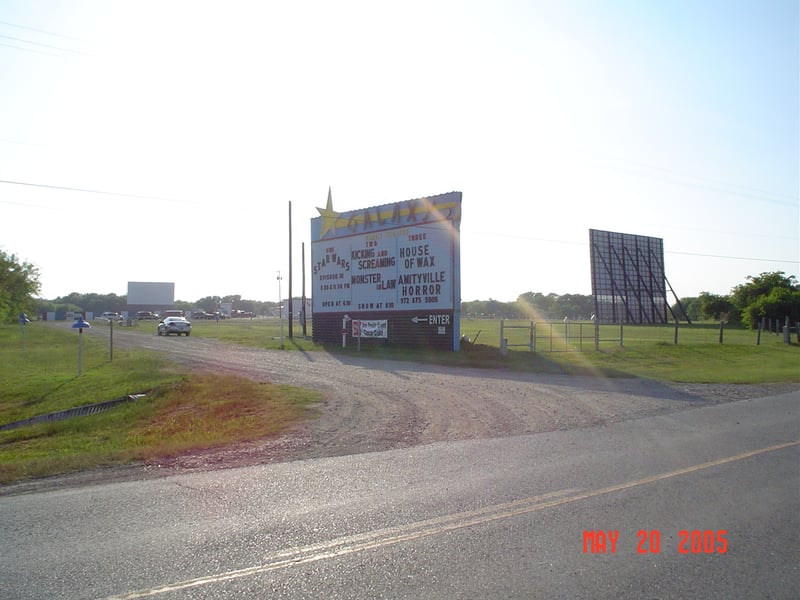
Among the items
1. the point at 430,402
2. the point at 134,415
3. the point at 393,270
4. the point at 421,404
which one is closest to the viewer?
the point at 421,404

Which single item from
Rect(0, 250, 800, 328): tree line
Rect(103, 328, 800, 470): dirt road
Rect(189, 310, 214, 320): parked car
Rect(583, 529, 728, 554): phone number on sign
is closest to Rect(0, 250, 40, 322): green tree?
Rect(0, 250, 800, 328): tree line

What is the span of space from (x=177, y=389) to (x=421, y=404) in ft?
22.8

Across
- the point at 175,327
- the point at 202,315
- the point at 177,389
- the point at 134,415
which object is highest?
the point at 202,315

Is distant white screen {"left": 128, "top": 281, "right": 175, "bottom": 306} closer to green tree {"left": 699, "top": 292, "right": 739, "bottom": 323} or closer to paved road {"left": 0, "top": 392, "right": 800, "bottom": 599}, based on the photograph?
green tree {"left": 699, "top": 292, "right": 739, "bottom": 323}

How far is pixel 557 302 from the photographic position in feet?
431

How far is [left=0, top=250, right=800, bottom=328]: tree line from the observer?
4662cm

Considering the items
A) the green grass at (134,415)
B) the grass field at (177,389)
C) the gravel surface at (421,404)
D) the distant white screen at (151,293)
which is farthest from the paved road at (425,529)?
the distant white screen at (151,293)

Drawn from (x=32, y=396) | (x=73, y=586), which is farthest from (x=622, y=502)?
(x=32, y=396)

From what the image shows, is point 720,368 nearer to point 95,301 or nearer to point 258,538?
point 258,538

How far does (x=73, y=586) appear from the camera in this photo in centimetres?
461

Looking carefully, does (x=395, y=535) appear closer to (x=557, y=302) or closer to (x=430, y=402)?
(x=430, y=402)

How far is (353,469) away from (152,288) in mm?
120609

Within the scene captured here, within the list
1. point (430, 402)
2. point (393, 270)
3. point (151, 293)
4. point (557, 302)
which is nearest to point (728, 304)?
point (557, 302)

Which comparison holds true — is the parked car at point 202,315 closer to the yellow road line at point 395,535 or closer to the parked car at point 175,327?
the parked car at point 175,327
